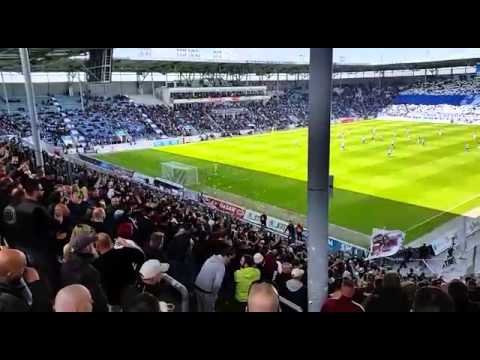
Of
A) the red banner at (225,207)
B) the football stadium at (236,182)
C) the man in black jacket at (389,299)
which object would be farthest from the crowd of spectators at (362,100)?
the man in black jacket at (389,299)

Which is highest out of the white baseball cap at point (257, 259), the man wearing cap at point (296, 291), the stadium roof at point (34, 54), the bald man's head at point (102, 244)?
the stadium roof at point (34, 54)

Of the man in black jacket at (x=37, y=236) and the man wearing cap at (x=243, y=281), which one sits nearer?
the man wearing cap at (x=243, y=281)

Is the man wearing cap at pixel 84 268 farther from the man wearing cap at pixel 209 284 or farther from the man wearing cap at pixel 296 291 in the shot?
the man wearing cap at pixel 296 291

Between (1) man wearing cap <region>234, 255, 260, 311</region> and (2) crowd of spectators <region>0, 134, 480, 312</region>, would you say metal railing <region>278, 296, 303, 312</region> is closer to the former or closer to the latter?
(2) crowd of spectators <region>0, 134, 480, 312</region>

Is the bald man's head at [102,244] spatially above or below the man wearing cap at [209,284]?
above

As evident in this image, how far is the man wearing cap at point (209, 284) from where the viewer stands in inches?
119

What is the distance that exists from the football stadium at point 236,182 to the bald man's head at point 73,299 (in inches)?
0.4
